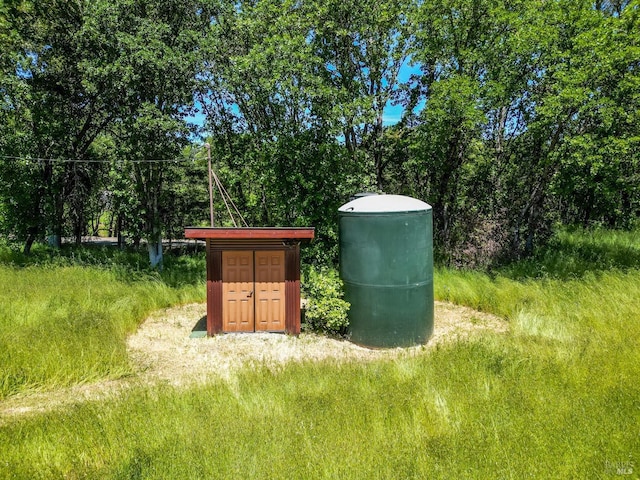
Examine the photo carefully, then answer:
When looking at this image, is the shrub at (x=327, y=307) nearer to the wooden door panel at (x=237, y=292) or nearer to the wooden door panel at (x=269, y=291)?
the wooden door panel at (x=269, y=291)

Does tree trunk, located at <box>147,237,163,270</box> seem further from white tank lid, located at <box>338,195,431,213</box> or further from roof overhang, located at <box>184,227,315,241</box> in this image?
white tank lid, located at <box>338,195,431,213</box>

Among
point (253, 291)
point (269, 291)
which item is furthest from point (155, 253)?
point (269, 291)

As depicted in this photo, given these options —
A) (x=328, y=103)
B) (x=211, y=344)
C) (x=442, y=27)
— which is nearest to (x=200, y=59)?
(x=328, y=103)

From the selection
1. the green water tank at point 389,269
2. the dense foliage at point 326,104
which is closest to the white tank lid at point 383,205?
the green water tank at point 389,269

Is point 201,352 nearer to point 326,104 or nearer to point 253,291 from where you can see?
point 253,291

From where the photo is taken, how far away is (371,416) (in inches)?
179

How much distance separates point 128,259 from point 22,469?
14.3 metres

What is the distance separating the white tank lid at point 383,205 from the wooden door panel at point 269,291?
79.5 inches

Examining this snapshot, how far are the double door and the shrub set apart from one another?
0.69 m

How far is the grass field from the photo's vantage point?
144 inches

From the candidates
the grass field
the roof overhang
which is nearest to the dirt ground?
the grass field

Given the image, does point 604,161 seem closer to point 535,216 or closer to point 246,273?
point 535,216

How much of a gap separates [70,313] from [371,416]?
7.35m

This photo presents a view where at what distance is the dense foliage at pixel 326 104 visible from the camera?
11938mm
